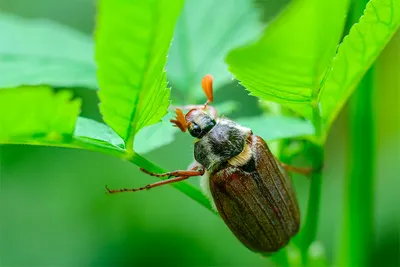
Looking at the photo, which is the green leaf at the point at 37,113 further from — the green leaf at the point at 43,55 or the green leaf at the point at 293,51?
the green leaf at the point at 43,55

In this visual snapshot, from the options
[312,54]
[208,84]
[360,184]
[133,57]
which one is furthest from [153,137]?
[360,184]

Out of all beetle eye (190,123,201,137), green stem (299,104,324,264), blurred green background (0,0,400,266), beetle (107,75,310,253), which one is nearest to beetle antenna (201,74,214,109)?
beetle (107,75,310,253)

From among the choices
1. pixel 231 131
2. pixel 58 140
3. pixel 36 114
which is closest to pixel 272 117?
pixel 231 131

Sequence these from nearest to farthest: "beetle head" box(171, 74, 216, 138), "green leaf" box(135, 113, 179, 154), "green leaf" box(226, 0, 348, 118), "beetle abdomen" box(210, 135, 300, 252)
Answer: "green leaf" box(226, 0, 348, 118) < "green leaf" box(135, 113, 179, 154) < "beetle abdomen" box(210, 135, 300, 252) < "beetle head" box(171, 74, 216, 138)

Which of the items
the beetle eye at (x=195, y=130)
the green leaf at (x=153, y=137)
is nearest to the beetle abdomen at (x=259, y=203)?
the beetle eye at (x=195, y=130)

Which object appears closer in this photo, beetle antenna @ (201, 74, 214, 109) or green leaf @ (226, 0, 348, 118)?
green leaf @ (226, 0, 348, 118)

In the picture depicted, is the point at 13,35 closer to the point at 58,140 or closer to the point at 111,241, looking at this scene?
the point at 58,140

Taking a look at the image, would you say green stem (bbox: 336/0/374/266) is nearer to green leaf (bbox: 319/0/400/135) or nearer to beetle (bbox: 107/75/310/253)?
beetle (bbox: 107/75/310/253)
